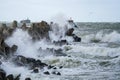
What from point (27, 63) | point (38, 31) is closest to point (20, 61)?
point (27, 63)

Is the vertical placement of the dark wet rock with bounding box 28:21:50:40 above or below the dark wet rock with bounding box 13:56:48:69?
above

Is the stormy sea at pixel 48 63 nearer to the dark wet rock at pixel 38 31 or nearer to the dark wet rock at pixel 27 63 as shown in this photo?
the dark wet rock at pixel 27 63

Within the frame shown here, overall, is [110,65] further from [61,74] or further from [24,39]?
[24,39]

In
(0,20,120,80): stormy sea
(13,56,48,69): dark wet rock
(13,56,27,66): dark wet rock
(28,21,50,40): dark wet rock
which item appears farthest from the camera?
(28,21,50,40): dark wet rock

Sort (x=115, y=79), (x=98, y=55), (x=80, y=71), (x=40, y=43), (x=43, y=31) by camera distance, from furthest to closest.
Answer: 1. (x=43, y=31)
2. (x=40, y=43)
3. (x=98, y=55)
4. (x=80, y=71)
5. (x=115, y=79)

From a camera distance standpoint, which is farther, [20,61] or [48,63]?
[48,63]

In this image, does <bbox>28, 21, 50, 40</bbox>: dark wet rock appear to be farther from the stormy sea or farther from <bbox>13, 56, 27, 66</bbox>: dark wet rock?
<bbox>13, 56, 27, 66</bbox>: dark wet rock

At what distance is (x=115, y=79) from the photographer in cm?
1384

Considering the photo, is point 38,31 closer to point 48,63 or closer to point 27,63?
point 48,63

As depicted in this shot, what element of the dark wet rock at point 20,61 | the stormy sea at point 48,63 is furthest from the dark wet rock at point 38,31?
the dark wet rock at point 20,61

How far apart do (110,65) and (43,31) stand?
51.6 ft

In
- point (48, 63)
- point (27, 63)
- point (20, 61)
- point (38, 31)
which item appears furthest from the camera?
point (38, 31)

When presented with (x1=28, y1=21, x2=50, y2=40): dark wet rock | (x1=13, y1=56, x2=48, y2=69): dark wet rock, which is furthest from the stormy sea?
(x1=28, y1=21, x2=50, y2=40): dark wet rock

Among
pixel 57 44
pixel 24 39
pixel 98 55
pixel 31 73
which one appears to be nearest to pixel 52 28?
pixel 57 44
